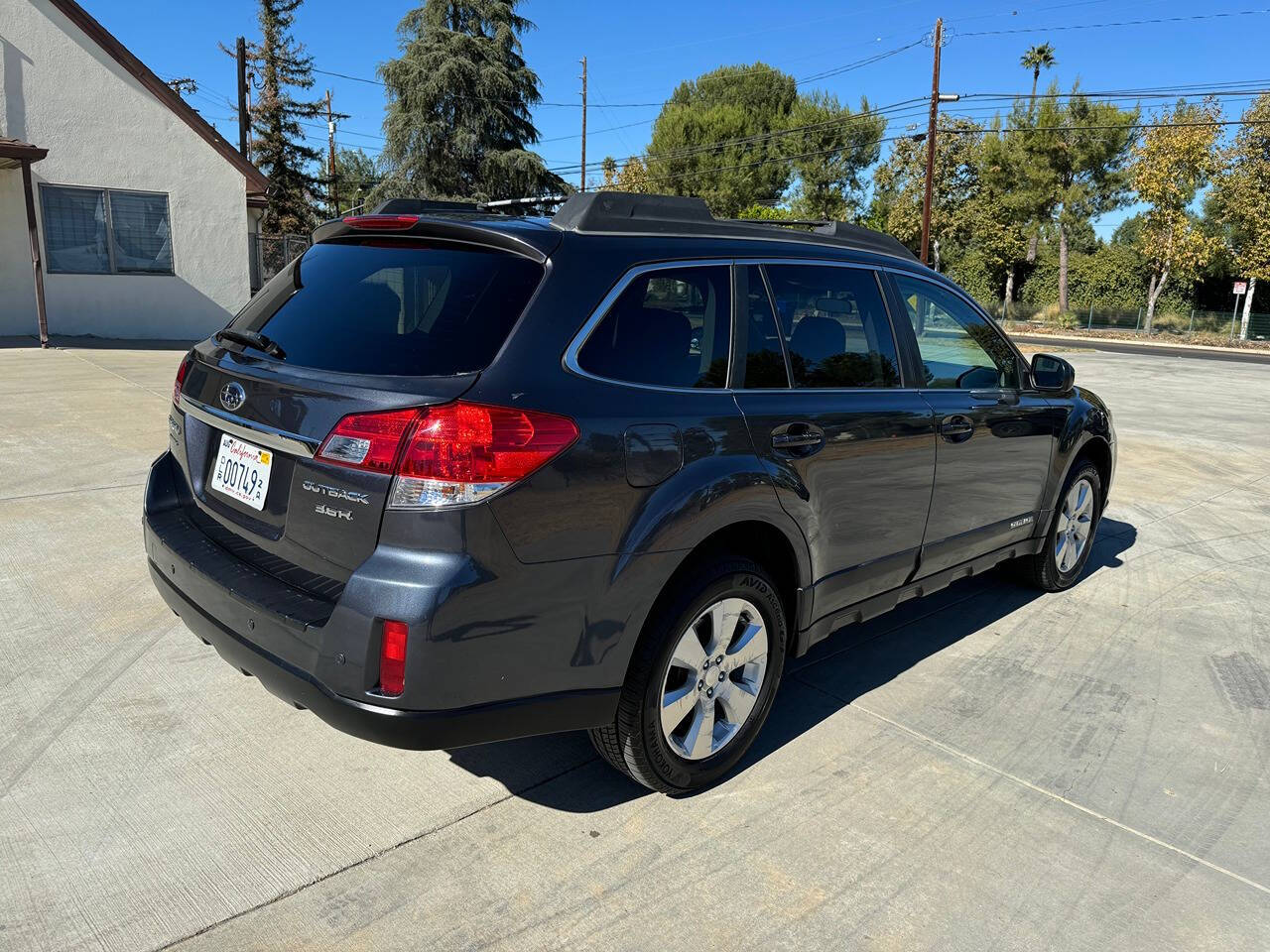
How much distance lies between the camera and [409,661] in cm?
221

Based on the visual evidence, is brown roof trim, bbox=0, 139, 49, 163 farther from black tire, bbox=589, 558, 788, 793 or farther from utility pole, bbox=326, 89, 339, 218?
utility pole, bbox=326, 89, 339, 218

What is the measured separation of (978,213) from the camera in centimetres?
4684

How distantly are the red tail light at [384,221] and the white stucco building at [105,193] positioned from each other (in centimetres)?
1361

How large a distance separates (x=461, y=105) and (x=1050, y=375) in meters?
30.2

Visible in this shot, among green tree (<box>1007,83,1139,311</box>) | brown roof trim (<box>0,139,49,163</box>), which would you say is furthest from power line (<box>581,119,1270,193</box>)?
brown roof trim (<box>0,139,49,163</box>)

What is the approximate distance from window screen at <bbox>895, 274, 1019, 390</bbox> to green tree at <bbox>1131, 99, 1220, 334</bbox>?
4098 cm

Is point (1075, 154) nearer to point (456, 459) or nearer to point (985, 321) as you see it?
point (985, 321)

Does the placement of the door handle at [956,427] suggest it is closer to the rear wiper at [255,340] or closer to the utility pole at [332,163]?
the rear wiper at [255,340]

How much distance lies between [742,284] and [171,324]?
16.2 m

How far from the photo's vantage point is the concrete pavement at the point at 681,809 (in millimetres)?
2393

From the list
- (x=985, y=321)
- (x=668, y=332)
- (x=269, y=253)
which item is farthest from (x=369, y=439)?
(x=269, y=253)

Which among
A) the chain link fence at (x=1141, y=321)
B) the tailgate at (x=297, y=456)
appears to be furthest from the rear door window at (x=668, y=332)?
the chain link fence at (x=1141, y=321)

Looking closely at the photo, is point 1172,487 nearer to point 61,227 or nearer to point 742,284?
point 742,284

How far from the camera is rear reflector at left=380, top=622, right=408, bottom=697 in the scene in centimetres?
221
